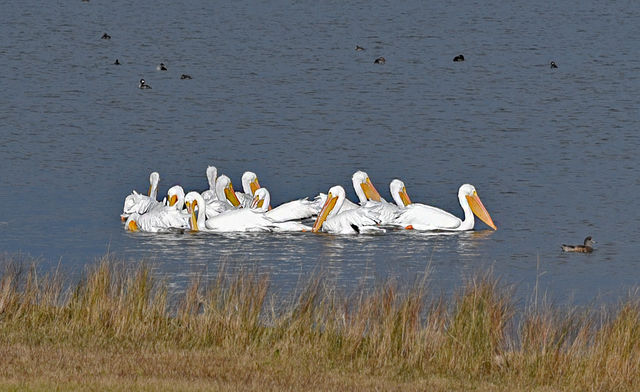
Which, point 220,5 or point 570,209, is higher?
point 220,5

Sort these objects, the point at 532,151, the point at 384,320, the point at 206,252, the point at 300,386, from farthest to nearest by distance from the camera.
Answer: the point at 532,151, the point at 206,252, the point at 384,320, the point at 300,386

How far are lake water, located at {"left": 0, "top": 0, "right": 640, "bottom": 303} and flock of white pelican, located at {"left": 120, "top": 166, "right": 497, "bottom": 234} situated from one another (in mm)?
313

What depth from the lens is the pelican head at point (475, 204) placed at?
22.9 meters

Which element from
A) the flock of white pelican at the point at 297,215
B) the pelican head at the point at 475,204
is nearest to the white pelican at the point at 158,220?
the flock of white pelican at the point at 297,215

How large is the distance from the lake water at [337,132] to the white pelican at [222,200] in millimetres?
791

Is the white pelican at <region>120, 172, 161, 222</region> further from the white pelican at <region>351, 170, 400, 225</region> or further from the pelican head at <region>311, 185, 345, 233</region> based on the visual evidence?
the white pelican at <region>351, 170, 400, 225</region>


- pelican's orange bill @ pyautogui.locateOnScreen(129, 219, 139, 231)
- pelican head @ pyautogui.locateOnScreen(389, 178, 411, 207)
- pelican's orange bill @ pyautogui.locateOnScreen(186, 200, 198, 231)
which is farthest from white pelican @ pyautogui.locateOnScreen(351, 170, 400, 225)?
pelican's orange bill @ pyautogui.locateOnScreen(129, 219, 139, 231)

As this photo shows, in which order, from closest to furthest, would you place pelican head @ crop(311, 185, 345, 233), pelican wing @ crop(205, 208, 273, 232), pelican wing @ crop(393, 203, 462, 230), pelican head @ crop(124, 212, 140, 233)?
1. pelican wing @ crop(393, 203, 462, 230)
2. pelican wing @ crop(205, 208, 273, 232)
3. pelican head @ crop(124, 212, 140, 233)
4. pelican head @ crop(311, 185, 345, 233)

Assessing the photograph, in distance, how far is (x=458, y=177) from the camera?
27.2 meters

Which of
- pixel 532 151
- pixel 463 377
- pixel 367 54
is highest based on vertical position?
pixel 367 54

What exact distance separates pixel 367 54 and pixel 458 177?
2063 centimetres

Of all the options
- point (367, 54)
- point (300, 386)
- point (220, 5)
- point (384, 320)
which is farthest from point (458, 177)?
point (220, 5)

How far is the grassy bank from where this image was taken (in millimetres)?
12047

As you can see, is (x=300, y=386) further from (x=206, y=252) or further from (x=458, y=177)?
(x=458, y=177)
